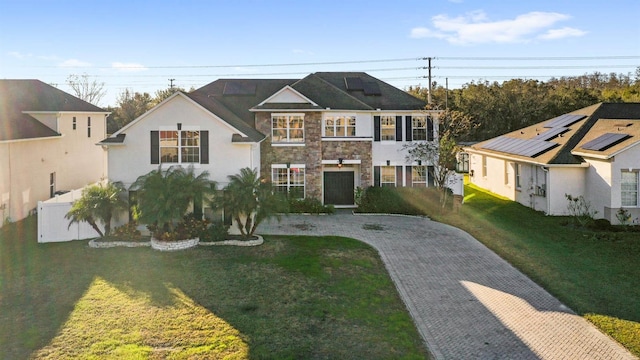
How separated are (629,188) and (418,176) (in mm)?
10078

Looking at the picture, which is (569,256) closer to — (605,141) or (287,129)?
(605,141)

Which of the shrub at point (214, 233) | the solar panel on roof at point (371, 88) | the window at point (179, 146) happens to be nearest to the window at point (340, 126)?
the solar panel on roof at point (371, 88)

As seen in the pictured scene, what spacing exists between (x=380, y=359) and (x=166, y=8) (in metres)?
15.4

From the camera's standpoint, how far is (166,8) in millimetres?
18188

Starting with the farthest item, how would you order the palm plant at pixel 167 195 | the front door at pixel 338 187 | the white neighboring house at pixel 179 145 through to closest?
the front door at pixel 338 187, the white neighboring house at pixel 179 145, the palm plant at pixel 167 195

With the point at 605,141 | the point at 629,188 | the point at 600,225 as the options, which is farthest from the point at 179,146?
the point at 629,188

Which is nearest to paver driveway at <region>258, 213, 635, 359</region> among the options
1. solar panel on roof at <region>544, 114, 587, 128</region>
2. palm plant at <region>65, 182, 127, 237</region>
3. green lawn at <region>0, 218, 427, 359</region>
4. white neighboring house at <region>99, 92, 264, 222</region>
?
green lawn at <region>0, 218, 427, 359</region>

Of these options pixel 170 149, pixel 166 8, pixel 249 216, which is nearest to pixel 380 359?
pixel 249 216

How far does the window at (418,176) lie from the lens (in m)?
26.7

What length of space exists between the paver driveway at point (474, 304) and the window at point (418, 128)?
7893mm

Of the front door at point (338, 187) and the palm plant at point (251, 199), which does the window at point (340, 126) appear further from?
the palm plant at point (251, 199)

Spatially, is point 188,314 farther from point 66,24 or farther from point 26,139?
point 26,139

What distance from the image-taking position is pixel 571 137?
998 inches

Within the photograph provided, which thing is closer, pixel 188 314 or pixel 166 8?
pixel 188 314
